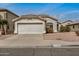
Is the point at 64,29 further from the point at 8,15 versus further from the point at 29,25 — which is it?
the point at 8,15

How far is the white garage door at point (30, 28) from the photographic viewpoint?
864cm

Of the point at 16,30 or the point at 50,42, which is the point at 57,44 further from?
the point at 16,30

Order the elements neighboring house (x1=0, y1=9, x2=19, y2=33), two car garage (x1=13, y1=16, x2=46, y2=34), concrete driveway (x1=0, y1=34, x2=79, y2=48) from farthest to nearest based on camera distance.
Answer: two car garage (x1=13, y1=16, x2=46, y2=34) → concrete driveway (x1=0, y1=34, x2=79, y2=48) → neighboring house (x1=0, y1=9, x2=19, y2=33)

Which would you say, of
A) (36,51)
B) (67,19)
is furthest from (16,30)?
(67,19)

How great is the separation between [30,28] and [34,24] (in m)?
0.19

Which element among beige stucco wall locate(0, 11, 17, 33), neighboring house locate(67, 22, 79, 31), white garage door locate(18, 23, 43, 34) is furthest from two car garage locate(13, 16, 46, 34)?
neighboring house locate(67, 22, 79, 31)

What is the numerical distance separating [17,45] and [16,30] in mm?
479

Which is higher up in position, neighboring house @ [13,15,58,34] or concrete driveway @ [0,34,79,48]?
neighboring house @ [13,15,58,34]

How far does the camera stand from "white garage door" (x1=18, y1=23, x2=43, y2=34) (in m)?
8.64

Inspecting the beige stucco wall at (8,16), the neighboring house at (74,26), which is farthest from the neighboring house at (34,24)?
the neighboring house at (74,26)

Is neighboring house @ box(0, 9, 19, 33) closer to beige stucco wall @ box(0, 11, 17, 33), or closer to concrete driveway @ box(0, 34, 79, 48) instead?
beige stucco wall @ box(0, 11, 17, 33)

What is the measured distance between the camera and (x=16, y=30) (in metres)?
8.60

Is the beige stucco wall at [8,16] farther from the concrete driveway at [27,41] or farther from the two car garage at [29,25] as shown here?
the concrete driveway at [27,41]

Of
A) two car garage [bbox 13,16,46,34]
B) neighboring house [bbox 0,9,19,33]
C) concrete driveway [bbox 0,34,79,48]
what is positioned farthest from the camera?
two car garage [bbox 13,16,46,34]
